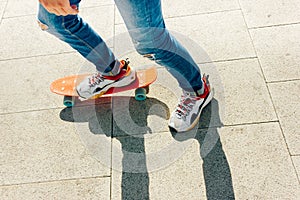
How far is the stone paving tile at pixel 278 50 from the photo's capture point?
9.29 ft

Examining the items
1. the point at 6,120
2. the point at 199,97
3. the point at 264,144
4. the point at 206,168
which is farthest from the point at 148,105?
the point at 6,120

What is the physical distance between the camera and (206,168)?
241cm

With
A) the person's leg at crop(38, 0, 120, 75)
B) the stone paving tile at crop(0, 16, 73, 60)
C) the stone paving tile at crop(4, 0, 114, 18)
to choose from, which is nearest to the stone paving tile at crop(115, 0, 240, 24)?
the stone paving tile at crop(4, 0, 114, 18)

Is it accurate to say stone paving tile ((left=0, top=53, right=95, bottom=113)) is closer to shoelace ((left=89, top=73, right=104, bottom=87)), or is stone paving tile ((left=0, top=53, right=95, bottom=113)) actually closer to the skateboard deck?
the skateboard deck

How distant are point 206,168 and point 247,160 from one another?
0.88ft

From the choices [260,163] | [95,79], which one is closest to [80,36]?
[95,79]

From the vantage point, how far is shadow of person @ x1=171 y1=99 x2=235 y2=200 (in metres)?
2.31

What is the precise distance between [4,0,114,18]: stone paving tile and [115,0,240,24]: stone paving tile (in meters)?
0.33

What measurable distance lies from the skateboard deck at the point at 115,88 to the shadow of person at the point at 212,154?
428 mm

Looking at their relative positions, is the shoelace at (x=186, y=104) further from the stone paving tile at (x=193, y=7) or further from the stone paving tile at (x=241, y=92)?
the stone paving tile at (x=193, y=7)

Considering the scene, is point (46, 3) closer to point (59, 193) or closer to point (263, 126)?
point (59, 193)

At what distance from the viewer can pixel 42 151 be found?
104 inches

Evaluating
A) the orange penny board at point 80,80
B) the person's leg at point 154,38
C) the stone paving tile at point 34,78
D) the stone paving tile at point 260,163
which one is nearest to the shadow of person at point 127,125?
the orange penny board at point 80,80

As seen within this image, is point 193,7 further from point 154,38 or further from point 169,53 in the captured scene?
point 154,38
